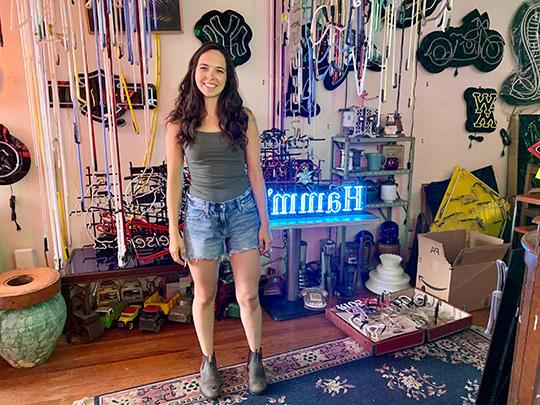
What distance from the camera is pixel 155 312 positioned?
239 cm

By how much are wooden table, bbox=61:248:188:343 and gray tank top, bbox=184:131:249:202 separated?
80cm

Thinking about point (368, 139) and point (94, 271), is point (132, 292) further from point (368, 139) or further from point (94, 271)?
point (368, 139)

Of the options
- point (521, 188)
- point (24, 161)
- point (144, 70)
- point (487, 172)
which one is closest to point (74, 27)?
point (144, 70)

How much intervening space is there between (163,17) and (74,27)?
1.57 ft

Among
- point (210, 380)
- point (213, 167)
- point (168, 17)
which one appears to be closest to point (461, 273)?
point (210, 380)

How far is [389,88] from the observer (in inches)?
116

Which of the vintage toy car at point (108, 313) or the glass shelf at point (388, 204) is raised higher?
the glass shelf at point (388, 204)

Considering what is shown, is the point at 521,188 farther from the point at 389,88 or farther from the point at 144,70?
the point at 144,70

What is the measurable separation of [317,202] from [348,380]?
3.27 feet

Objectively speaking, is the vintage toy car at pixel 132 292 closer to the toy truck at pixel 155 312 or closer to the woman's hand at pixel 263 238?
the toy truck at pixel 155 312

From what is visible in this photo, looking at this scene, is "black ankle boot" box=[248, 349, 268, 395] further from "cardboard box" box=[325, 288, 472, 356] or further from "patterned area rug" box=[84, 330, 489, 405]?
"cardboard box" box=[325, 288, 472, 356]

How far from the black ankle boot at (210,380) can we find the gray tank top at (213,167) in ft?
2.39

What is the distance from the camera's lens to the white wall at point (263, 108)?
2.32 meters

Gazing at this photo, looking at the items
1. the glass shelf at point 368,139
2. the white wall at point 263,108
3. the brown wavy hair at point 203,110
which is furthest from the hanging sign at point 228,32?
the brown wavy hair at point 203,110
